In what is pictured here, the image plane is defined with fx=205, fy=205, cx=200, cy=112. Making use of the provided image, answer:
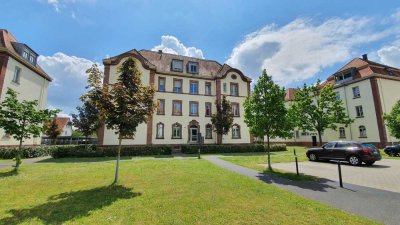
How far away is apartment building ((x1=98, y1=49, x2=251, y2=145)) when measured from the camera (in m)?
27.7

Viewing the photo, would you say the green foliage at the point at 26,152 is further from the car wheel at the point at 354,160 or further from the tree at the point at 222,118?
the car wheel at the point at 354,160

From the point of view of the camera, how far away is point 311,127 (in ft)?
94.4

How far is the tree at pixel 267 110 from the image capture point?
42.1 ft

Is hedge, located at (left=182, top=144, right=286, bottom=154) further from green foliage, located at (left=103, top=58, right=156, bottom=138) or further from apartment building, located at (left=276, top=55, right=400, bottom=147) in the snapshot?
green foliage, located at (left=103, top=58, right=156, bottom=138)

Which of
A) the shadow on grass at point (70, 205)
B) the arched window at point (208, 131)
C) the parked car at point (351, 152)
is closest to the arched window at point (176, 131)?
the arched window at point (208, 131)

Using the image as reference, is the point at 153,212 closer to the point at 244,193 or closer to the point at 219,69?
the point at 244,193

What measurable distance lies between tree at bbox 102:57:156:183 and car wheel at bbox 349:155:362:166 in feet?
46.2

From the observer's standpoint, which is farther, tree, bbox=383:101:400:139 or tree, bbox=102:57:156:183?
tree, bbox=383:101:400:139

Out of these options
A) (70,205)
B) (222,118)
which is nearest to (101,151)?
(222,118)

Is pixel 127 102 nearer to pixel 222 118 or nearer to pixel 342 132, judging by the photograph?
pixel 222 118

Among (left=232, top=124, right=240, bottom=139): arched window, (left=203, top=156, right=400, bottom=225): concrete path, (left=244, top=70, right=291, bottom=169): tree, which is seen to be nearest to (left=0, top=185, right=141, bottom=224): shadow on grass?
(left=203, top=156, right=400, bottom=225): concrete path

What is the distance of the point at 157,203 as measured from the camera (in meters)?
6.43

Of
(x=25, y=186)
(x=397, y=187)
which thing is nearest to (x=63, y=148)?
(x=25, y=186)

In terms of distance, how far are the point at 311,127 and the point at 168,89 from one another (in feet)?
68.9
